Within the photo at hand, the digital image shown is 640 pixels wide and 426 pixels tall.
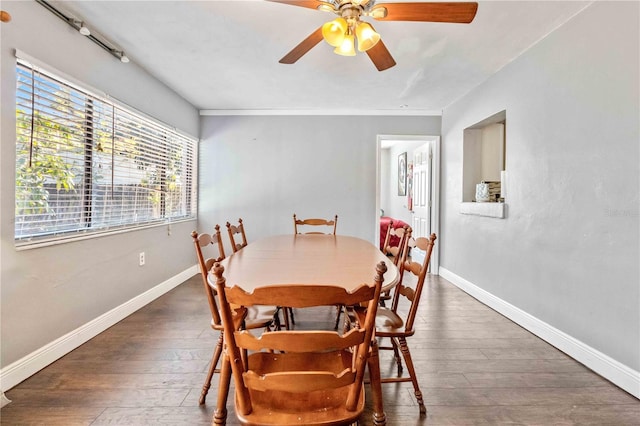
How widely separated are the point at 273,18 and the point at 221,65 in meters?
0.97

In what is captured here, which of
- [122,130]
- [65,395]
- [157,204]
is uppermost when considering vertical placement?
[122,130]

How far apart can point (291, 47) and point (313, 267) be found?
6.40 feet

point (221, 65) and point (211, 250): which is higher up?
point (221, 65)

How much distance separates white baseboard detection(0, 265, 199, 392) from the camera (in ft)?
5.46

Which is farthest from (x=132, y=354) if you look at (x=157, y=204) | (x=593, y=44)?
(x=593, y=44)

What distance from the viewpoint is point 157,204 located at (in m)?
3.30

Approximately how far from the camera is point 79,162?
7.20 ft

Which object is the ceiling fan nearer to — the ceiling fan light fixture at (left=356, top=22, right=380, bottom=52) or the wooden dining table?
the ceiling fan light fixture at (left=356, top=22, right=380, bottom=52)

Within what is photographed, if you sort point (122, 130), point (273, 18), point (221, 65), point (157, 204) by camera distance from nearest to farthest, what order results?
1. point (273, 18)
2. point (122, 130)
3. point (221, 65)
4. point (157, 204)

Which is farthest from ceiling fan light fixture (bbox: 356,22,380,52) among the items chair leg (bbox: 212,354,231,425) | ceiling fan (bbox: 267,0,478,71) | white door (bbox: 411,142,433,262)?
white door (bbox: 411,142,433,262)

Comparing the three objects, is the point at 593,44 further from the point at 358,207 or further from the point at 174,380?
the point at 174,380

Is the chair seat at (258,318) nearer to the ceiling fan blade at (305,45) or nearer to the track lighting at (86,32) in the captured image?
the ceiling fan blade at (305,45)

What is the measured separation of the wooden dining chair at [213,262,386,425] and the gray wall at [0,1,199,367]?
1646 mm

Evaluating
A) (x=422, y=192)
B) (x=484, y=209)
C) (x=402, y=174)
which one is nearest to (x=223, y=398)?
(x=484, y=209)
